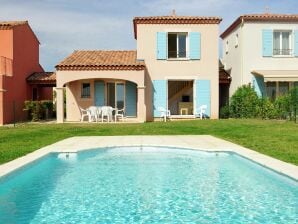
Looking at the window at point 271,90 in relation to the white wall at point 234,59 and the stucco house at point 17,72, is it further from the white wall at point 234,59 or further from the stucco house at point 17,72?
the stucco house at point 17,72

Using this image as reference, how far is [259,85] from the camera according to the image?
35.5 metres

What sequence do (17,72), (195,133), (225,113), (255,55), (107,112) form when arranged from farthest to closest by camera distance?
(225,113), (17,72), (255,55), (107,112), (195,133)

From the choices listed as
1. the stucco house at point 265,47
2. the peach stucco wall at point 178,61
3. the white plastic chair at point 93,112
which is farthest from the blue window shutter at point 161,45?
the white plastic chair at point 93,112

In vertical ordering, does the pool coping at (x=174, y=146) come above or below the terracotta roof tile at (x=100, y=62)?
below

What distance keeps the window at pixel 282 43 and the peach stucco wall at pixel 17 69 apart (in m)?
23.1

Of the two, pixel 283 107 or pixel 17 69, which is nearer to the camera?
pixel 283 107

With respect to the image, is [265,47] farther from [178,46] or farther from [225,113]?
[178,46]

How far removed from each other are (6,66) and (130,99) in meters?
10.8

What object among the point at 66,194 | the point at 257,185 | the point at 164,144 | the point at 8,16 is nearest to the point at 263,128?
the point at 164,144

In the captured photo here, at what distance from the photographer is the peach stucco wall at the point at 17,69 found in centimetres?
3266

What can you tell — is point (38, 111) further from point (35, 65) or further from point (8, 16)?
point (8, 16)

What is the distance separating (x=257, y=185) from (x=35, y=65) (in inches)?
1370

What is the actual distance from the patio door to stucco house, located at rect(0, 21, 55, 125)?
6283 mm

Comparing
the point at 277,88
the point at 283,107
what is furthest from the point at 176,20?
the point at 283,107
